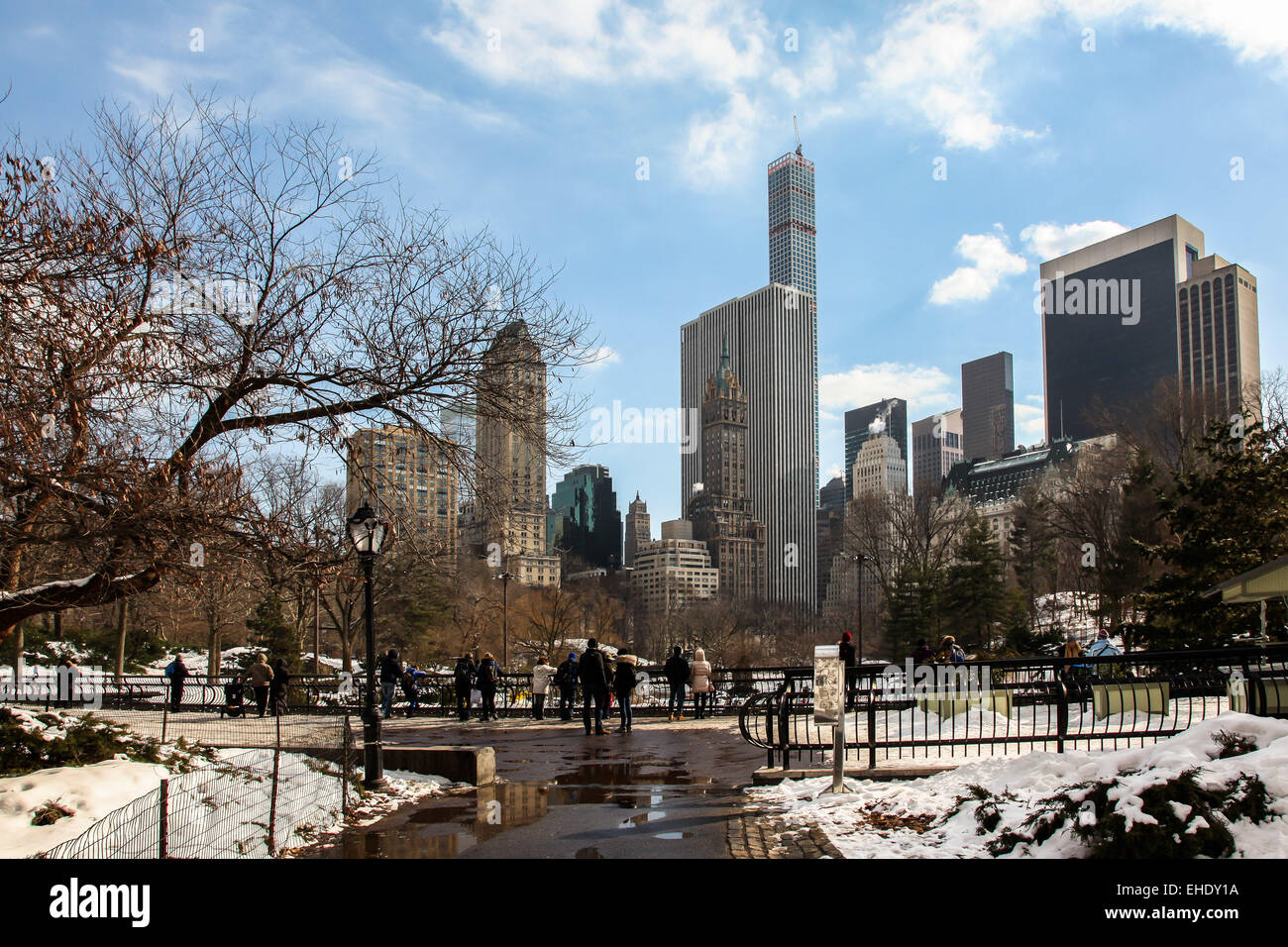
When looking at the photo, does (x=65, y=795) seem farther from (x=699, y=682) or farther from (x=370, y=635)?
(x=699, y=682)

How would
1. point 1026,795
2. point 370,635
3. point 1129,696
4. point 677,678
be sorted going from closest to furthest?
point 1026,795 < point 370,635 < point 1129,696 < point 677,678

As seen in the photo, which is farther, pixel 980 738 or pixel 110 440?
pixel 980 738

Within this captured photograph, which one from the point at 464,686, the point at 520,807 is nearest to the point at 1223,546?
the point at 464,686

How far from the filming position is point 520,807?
33.0 ft

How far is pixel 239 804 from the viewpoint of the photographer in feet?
26.9

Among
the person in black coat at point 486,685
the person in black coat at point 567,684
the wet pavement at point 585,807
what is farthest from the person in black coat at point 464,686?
the wet pavement at point 585,807

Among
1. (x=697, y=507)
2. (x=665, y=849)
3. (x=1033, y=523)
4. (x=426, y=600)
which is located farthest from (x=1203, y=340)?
(x=665, y=849)

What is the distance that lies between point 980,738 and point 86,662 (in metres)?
40.7

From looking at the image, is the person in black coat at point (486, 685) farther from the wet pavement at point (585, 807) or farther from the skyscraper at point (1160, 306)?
the skyscraper at point (1160, 306)

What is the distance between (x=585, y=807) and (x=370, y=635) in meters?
3.53

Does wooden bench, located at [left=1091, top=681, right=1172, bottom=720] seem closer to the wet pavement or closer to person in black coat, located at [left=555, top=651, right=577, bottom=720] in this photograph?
the wet pavement

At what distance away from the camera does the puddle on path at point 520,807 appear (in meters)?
8.07

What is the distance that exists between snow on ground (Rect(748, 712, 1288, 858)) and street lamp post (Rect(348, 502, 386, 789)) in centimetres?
460

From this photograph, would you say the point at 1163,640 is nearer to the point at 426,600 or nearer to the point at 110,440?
the point at 110,440
